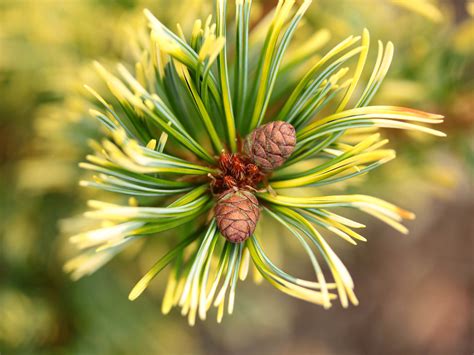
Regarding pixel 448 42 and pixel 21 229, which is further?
pixel 21 229

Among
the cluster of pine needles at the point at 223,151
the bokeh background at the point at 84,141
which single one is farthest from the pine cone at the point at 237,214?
the bokeh background at the point at 84,141

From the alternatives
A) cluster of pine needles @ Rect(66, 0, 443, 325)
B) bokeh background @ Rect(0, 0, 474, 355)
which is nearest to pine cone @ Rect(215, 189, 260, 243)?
cluster of pine needles @ Rect(66, 0, 443, 325)

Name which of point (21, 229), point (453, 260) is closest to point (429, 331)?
point (453, 260)

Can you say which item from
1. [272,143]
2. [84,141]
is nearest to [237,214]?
[272,143]

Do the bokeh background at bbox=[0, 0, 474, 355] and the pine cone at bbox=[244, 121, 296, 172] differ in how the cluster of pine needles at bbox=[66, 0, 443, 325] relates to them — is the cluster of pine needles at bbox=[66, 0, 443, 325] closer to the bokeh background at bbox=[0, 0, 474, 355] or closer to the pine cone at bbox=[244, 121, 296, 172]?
the pine cone at bbox=[244, 121, 296, 172]

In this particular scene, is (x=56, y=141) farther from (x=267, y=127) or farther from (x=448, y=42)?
(x=448, y=42)

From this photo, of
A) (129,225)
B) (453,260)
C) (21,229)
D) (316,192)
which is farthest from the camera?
(453,260)
